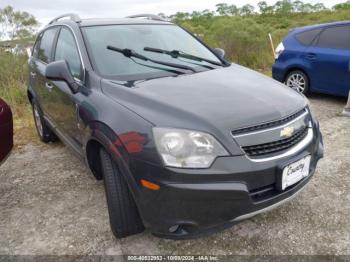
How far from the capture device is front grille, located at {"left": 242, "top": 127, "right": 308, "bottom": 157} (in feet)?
7.09

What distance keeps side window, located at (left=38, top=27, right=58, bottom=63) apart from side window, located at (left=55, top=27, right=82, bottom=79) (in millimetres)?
303

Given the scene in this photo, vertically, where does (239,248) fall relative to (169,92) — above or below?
below

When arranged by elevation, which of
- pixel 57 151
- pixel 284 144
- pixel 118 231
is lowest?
pixel 57 151

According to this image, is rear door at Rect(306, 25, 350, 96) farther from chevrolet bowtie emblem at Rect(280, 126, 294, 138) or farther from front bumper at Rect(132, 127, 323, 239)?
front bumper at Rect(132, 127, 323, 239)

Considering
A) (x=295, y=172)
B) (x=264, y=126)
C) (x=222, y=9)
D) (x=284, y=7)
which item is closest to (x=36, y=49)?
(x=264, y=126)

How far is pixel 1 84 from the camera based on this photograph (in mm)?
7812

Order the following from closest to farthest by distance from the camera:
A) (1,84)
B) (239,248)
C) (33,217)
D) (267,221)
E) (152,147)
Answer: (152,147) < (239,248) < (267,221) < (33,217) < (1,84)

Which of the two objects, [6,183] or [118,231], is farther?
[6,183]

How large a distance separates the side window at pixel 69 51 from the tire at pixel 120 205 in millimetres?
1006

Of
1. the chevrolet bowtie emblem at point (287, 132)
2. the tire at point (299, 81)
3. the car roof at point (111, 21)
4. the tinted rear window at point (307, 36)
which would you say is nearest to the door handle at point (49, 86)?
the car roof at point (111, 21)

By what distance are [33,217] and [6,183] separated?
92cm

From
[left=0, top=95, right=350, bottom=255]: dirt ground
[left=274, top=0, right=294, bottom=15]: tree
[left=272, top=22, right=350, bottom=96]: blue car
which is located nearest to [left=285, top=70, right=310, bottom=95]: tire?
[left=272, top=22, right=350, bottom=96]: blue car

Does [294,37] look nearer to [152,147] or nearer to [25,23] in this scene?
[152,147]

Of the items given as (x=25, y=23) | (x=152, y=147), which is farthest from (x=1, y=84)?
(x=152, y=147)
